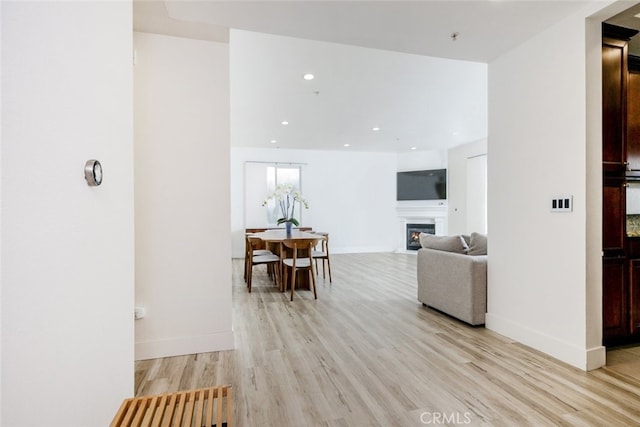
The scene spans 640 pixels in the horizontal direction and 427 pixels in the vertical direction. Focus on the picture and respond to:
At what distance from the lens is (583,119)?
2.23 m

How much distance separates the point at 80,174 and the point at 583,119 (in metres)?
2.82

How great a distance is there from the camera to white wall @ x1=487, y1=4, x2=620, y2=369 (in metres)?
2.25

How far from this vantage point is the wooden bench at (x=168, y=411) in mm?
1107

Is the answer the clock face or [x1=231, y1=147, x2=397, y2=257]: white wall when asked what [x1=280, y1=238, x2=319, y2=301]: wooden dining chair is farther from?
[x1=231, y1=147, x2=397, y2=257]: white wall

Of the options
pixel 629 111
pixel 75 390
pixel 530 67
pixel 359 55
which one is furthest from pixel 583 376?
pixel 359 55

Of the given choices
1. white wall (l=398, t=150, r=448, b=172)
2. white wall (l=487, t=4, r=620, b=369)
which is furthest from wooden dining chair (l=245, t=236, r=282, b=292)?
white wall (l=398, t=150, r=448, b=172)

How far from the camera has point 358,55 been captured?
329cm

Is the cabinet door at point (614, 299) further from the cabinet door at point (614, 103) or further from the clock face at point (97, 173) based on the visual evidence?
the clock face at point (97, 173)

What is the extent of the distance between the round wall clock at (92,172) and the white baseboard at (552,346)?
9.56ft

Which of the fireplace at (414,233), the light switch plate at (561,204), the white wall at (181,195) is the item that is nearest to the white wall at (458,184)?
the fireplace at (414,233)

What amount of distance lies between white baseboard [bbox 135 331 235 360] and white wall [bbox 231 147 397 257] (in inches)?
221

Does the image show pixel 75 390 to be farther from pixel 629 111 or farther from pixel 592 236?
pixel 629 111

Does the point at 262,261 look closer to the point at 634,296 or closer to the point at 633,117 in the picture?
the point at 634,296

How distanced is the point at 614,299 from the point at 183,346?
328 centimetres
